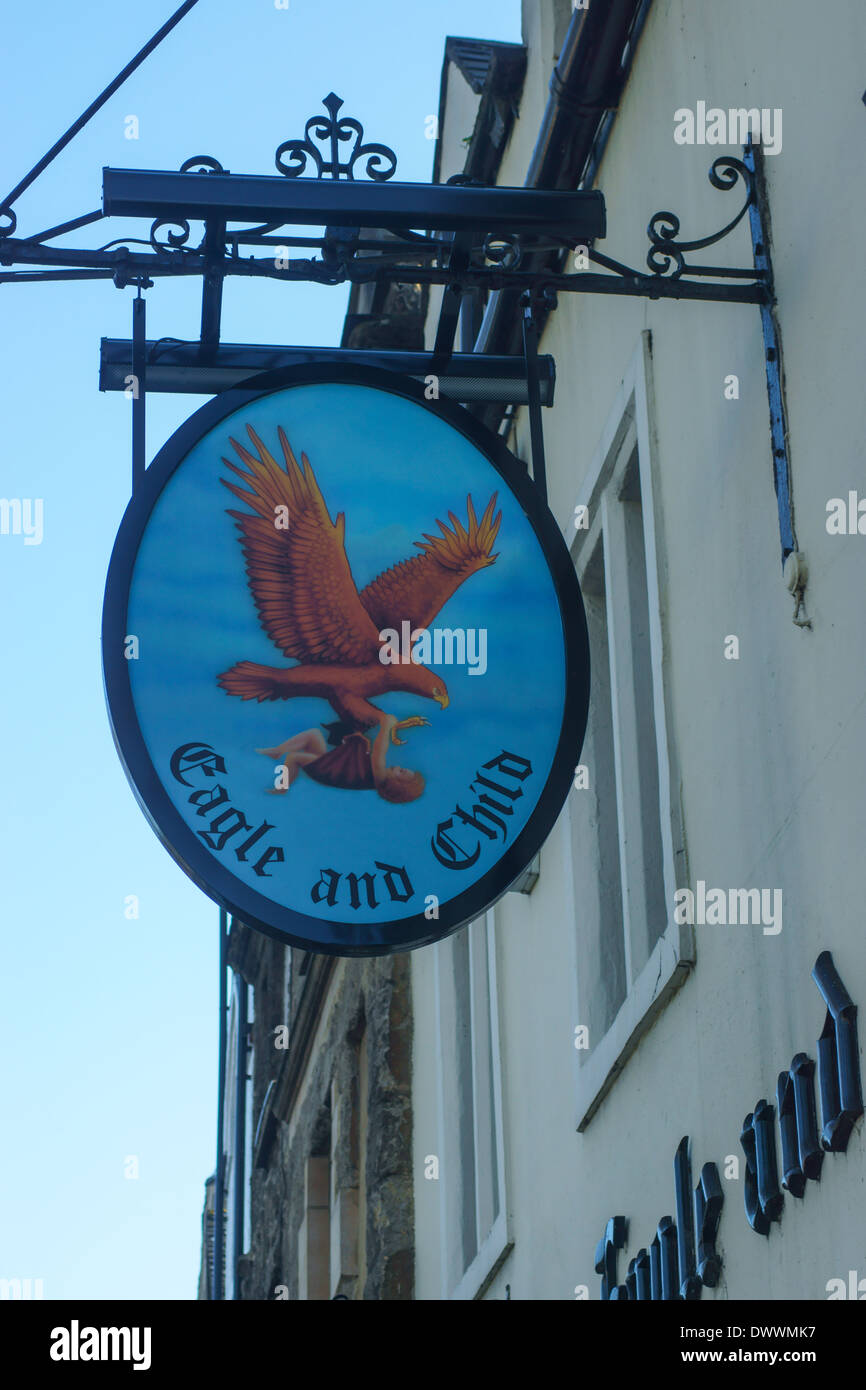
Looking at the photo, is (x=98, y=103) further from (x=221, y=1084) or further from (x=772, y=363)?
(x=221, y=1084)

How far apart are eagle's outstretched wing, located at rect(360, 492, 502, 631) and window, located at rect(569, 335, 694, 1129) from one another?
1255 millimetres

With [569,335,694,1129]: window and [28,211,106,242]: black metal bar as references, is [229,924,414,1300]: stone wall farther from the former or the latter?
[28,211,106,242]: black metal bar

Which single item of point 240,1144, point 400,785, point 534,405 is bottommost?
point 400,785

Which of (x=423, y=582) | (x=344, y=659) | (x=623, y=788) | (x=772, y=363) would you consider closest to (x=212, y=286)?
(x=423, y=582)

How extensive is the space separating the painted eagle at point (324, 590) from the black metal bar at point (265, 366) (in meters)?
0.48

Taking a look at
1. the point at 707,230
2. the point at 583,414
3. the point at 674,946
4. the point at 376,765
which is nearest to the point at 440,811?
the point at 376,765

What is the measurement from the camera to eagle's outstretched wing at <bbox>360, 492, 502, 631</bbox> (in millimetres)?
4703

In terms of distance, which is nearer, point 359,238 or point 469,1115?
point 359,238

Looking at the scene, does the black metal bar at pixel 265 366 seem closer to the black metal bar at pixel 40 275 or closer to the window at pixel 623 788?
the black metal bar at pixel 40 275

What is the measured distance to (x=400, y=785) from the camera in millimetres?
4520

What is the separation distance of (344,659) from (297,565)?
266 millimetres

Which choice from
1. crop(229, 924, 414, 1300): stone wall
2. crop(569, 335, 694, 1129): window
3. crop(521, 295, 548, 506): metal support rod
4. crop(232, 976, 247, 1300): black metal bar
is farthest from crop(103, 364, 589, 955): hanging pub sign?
crop(232, 976, 247, 1300): black metal bar

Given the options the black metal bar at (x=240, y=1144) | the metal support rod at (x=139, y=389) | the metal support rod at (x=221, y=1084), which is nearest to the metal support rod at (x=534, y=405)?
the metal support rod at (x=139, y=389)

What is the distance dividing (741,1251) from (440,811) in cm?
138
